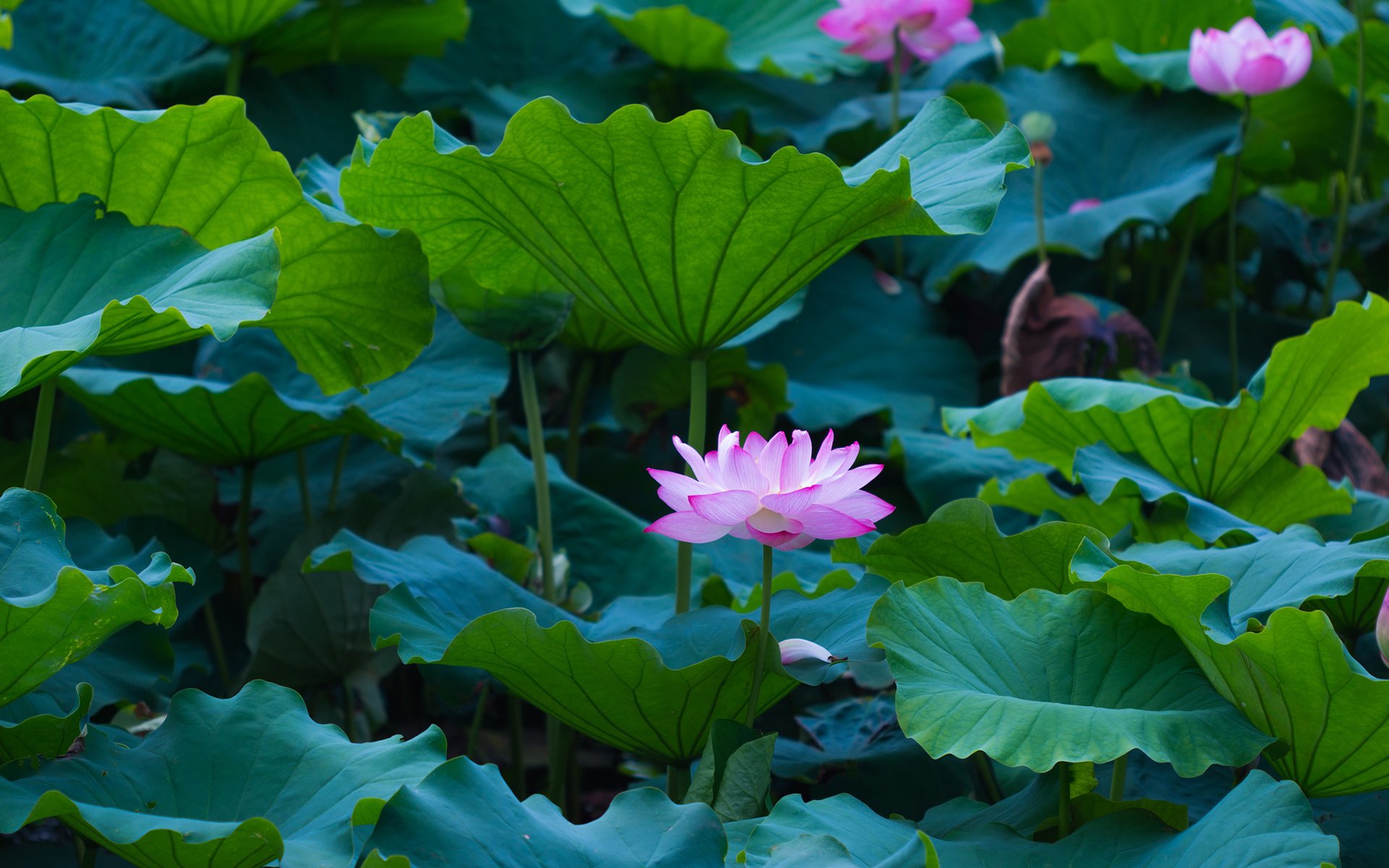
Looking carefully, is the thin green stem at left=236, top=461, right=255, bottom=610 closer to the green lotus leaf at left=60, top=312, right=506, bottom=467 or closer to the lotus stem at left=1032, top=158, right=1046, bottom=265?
the green lotus leaf at left=60, top=312, right=506, bottom=467

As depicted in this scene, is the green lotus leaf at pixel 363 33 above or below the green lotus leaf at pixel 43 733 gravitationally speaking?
above

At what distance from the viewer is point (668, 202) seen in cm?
102

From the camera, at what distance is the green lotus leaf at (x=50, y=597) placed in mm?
797

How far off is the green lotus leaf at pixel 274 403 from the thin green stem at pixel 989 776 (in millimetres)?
727

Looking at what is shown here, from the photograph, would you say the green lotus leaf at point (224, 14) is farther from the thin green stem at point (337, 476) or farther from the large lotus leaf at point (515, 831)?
the large lotus leaf at point (515, 831)

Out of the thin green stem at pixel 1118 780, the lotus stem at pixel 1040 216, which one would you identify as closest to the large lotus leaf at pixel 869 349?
the lotus stem at pixel 1040 216

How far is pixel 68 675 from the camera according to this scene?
1.14 meters

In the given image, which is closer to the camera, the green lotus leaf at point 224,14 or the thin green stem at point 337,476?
the thin green stem at point 337,476

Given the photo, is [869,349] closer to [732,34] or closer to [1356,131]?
[732,34]

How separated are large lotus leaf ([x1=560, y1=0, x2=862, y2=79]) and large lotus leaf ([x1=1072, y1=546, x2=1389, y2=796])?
1398 millimetres

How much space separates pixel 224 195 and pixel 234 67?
34.6 inches

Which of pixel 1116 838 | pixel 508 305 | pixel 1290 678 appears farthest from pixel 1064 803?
pixel 508 305

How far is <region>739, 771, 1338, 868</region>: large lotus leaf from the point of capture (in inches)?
30.2

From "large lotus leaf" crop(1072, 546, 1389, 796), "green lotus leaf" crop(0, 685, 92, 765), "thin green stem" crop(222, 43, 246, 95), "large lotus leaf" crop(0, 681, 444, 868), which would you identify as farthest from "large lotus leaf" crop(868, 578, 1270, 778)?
"thin green stem" crop(222, 43, 246, 95)
